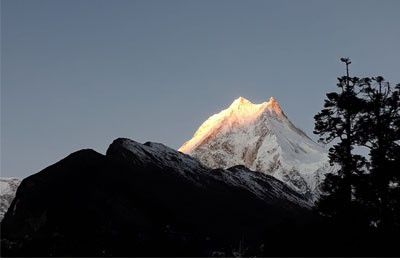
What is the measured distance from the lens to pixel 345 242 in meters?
36.6

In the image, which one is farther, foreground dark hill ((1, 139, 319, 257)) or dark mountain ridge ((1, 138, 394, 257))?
foreground dark hill ((1, 139, 319, 257))

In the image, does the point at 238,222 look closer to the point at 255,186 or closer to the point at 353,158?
the point at 255,186

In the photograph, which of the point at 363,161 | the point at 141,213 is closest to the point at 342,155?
the point at 363,161

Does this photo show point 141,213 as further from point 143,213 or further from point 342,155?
point 342,155

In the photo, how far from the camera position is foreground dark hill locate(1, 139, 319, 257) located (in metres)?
42.2

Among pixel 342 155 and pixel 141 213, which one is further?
pixel 141 213

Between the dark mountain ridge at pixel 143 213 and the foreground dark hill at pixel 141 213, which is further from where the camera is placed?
the foreground dark hill at pixel 141 213

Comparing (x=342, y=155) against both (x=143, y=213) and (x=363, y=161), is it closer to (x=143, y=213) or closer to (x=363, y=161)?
(x=363, y=161)

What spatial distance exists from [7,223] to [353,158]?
114 feet

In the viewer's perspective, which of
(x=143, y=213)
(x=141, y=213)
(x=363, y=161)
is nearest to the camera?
(x=363, y=161)

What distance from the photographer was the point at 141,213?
61281 millimetres

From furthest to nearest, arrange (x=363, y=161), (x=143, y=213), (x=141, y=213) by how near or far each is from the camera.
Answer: (x=143, y=213) < (x=141, y=213) < (x=363, y=161)

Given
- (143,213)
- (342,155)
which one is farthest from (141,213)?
(342,155)

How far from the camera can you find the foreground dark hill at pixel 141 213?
138ft
